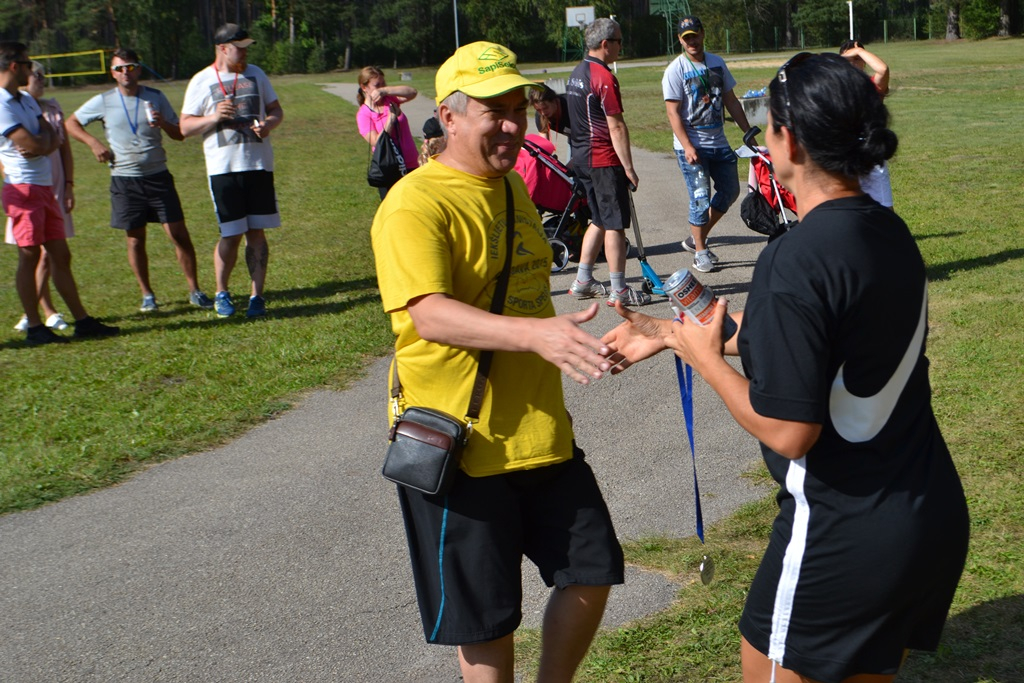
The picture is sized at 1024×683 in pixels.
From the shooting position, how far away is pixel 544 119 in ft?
33.6

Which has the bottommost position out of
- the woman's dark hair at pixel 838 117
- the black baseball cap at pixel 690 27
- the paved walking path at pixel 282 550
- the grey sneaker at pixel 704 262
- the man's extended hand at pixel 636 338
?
the paved walking path at pixel 282 550

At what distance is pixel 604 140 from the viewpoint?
27.6 ft

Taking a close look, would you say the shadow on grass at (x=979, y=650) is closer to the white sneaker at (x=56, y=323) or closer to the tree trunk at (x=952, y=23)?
the white sneaker at (x=56, y=323)

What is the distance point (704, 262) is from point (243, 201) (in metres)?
4.23

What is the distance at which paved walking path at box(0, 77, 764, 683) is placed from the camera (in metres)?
4.03

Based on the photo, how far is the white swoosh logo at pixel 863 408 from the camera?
225 centimetres

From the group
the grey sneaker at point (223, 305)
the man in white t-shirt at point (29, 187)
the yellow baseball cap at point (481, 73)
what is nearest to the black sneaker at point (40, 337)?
the man in white t-shirt at point (29, 187)

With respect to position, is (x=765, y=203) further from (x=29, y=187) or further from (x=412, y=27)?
(x=412, y=27)

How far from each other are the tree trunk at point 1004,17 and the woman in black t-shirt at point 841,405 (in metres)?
64.6

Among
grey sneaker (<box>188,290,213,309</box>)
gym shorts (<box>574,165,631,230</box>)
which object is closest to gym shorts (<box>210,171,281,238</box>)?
grey sneaker (<box>188,290,213,309</box>)

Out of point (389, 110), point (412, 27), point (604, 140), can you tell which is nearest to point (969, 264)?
point (604, 140)

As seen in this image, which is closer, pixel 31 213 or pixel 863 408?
pixel 863 408

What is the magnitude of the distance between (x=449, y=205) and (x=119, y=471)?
12.8 feet

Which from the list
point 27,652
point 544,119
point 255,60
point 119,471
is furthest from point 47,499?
point 255,60
